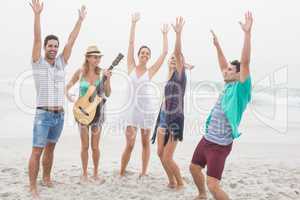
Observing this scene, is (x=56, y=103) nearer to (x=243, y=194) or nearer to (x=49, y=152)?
(x=49, y=152)

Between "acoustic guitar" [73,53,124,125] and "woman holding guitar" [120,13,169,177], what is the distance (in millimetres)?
409

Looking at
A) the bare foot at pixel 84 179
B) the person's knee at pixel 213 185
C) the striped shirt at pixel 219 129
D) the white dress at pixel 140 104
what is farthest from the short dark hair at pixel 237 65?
the bare foot at pixel 84 179

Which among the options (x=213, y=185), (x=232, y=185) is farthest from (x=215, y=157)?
(x=232, y=185)

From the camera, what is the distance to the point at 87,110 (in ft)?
17.1

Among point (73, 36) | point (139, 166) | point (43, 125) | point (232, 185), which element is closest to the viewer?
point (43, 125)

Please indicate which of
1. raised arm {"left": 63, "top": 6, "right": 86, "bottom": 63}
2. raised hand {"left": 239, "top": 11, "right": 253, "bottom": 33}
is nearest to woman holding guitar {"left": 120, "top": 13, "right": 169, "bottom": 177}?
raised arm {"left": 63, "top": 6, "right": 86, "bottom": 63}

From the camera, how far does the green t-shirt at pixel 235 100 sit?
380 cm

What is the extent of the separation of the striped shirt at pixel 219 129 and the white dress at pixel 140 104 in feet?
4.92

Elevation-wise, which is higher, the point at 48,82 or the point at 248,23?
the point at 248,23

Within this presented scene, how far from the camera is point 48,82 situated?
4.67 metres

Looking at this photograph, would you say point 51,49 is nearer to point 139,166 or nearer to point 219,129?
point 219,129

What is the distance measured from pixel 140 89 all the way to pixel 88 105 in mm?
791

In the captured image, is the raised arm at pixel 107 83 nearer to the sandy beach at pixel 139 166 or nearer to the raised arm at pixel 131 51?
the raised arm at pixel 131 51

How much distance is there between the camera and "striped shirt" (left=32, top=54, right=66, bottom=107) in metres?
4.60
